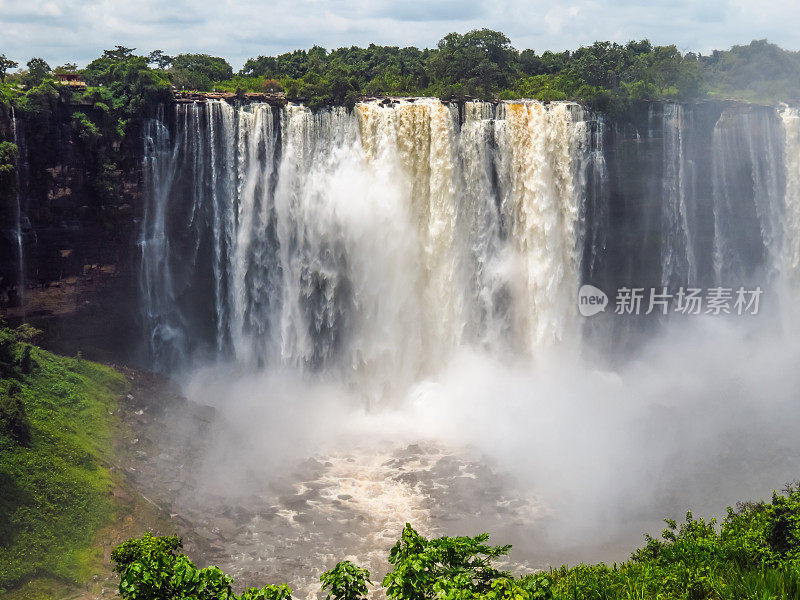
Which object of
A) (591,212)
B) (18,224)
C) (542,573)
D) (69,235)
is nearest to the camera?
(542,573)

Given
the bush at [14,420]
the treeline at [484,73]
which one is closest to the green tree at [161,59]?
the treeline at [484,73]

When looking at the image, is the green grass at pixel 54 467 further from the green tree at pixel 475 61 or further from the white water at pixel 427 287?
the green tree at pixel 475 61

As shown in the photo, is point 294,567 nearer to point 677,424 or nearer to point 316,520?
point 316,520

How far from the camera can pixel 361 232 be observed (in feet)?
105

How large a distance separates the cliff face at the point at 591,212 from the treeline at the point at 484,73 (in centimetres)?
225

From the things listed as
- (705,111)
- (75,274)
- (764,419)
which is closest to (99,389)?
(75,274)

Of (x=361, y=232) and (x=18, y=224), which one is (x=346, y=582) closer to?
(x=361, y=232)

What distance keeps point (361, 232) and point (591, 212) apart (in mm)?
9477

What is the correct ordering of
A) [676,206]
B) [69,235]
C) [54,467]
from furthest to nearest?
[676,206] → [69,235] → [54,467]
